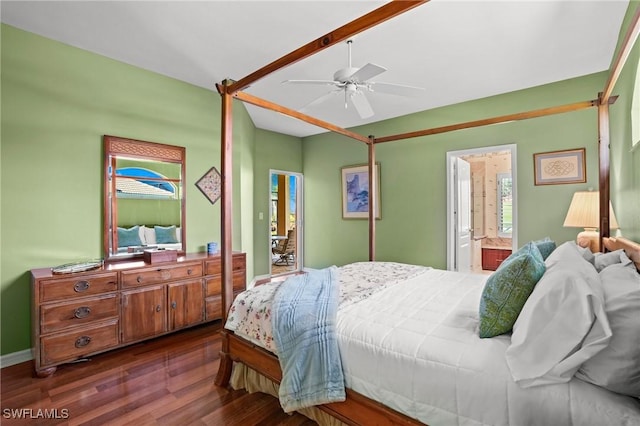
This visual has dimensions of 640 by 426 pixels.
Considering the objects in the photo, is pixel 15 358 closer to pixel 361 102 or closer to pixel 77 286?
pixel 77 286

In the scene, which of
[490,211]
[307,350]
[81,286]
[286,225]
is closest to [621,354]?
[307,350]

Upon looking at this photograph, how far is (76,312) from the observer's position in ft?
7.98

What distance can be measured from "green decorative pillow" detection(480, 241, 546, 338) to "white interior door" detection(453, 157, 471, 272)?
9.61ft

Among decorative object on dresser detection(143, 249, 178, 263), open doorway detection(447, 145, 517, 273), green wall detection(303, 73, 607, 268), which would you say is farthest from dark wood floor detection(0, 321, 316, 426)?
open doorway detection(447, 145, 517, 273)

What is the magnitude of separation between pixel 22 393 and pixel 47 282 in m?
0.74

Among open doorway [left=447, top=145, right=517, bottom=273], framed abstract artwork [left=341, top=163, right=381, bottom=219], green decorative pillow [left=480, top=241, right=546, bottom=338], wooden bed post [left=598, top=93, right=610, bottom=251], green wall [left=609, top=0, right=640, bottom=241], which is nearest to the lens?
green decorative pillow [left=480, top=241, right=546, bottom=338]

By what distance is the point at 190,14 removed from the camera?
2318 millimetres

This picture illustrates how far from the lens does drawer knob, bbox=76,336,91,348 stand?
2.44 meters

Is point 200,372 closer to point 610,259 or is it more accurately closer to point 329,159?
point 610,259

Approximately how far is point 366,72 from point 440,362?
77.6 inches

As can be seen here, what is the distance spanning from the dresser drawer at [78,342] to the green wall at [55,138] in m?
0.48

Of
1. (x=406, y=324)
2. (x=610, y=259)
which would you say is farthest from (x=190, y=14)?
(x=610, y=259)

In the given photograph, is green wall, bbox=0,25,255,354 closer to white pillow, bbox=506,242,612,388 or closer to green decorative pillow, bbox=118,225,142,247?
green decorative pillow, bbox=118,225,142,247

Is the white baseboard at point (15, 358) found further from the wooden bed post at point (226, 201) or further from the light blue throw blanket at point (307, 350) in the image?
the light blue throw blanket at point (307, 350)
